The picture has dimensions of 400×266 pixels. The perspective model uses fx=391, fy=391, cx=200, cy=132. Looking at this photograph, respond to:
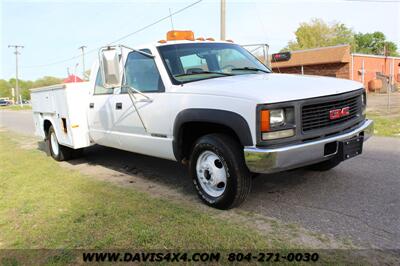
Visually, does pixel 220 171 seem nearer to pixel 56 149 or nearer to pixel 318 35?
pixel 56 149

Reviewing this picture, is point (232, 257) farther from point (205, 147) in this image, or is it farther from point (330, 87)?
point (330, 87)

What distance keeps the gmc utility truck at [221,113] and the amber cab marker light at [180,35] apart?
0.01 m

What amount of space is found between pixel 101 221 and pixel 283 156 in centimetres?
204

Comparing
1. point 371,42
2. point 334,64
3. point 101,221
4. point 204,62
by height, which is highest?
point 371,42

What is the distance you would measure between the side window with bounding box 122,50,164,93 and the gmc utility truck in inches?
0.5

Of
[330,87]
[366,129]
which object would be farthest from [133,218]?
[366,129]

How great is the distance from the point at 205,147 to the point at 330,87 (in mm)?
1498

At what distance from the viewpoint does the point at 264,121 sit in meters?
3.72

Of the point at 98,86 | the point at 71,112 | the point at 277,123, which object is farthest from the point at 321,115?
the point at 71,112

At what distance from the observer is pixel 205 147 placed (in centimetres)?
434

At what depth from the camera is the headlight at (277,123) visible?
3.72 metres

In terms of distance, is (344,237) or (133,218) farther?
(133,218)

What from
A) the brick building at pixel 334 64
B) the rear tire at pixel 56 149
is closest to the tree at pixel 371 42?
the brick building at pixel 334 64

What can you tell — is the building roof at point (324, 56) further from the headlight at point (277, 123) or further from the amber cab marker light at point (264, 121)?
the amber cab marker light at point (264, 121)
